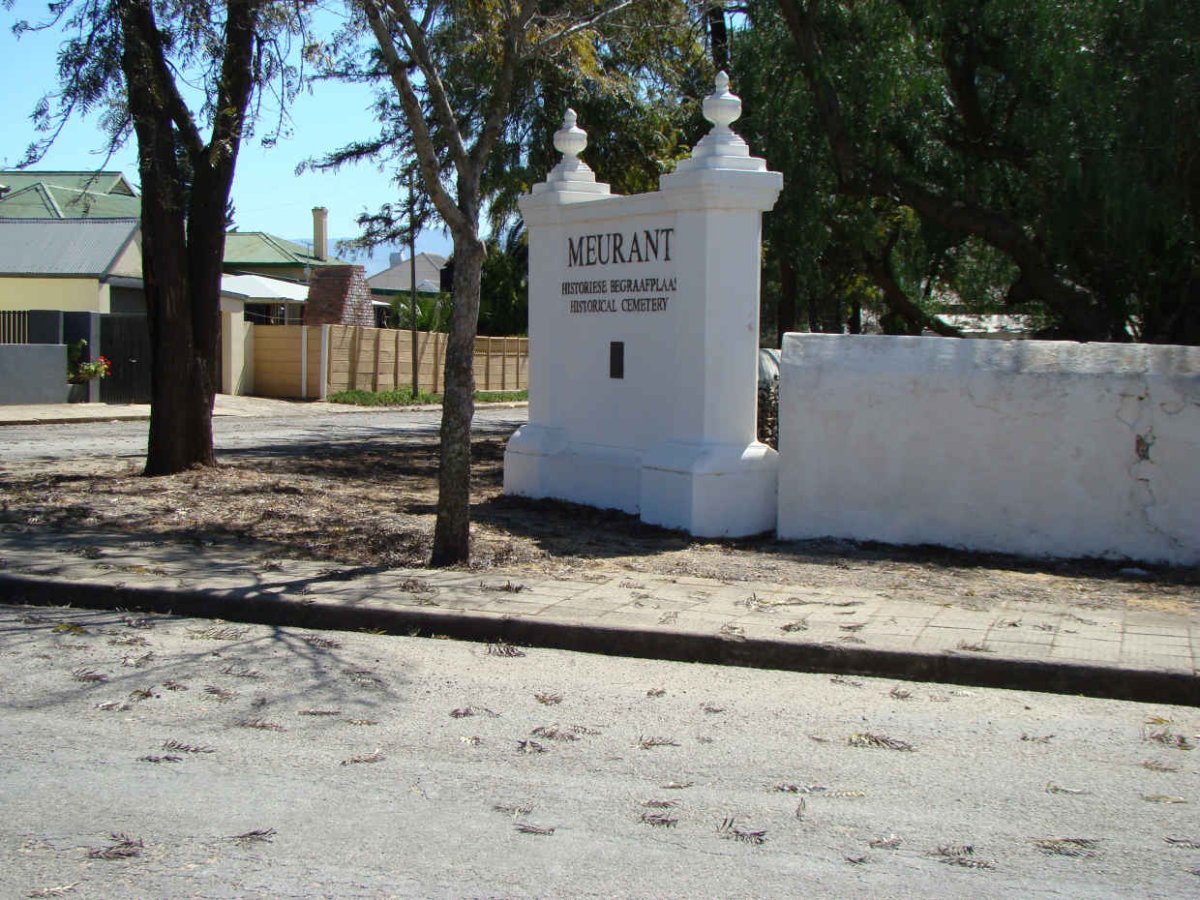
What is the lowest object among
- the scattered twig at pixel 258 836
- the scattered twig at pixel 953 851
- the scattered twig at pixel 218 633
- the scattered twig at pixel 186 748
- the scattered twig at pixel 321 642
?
the scattered twig at pixel 258 836

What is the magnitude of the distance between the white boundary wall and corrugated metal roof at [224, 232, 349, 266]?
124 feet

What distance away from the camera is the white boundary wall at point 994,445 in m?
8.84

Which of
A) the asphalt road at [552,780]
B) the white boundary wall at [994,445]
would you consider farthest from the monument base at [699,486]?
the asphalt road at [552,780]

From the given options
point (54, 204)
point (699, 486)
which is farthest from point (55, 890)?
point (54, 204)

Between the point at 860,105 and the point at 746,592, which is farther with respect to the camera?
the point at 860,105

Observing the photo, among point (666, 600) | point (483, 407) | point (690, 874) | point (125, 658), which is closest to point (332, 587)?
point (125, 658)

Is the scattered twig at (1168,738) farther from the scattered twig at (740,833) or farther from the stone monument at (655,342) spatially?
the stone monument at (655,342)

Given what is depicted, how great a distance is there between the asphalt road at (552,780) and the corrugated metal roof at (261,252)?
40340 mm

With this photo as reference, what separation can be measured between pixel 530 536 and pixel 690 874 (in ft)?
20.3

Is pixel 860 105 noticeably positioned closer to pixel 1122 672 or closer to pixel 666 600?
pixel 666 600

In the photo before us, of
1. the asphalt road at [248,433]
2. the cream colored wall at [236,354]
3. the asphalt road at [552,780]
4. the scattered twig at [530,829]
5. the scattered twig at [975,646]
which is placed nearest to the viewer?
the asphalt road at [552,780]

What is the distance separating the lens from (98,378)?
27.7m

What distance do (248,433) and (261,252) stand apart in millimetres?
26775

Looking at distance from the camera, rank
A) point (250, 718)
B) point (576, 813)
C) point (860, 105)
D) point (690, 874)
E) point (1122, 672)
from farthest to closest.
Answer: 1. point (860, 105)
2. point (1122, 672)
3. point (250, 718)
4. point (576, 813)
5. point (690, 874)
